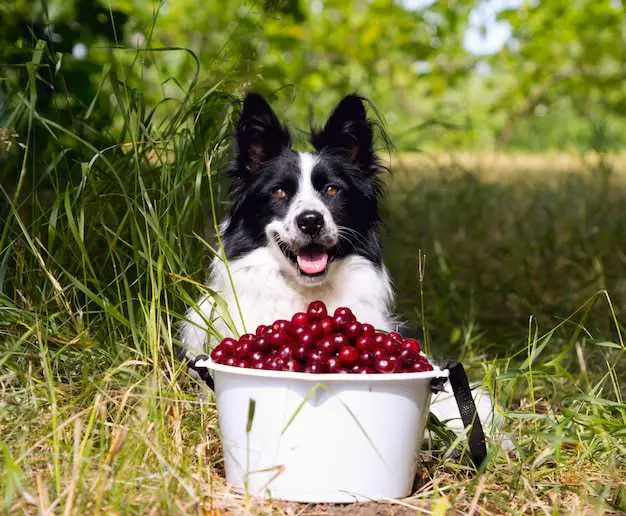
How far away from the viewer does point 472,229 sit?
19.6 ft

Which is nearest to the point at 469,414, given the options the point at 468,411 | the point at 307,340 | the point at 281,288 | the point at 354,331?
the point at 468,411

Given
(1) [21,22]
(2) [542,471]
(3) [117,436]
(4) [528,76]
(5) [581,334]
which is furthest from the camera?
(4) [528,76]

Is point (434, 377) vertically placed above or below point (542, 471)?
above

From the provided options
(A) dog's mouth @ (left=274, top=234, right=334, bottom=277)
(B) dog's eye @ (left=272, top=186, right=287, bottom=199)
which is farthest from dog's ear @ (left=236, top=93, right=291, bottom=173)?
(A) dog's mouth @ (left=274, top=234, right=334, bottom=277)

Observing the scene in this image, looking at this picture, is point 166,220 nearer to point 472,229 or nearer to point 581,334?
point 581,334

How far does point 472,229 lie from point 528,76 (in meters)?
3.34

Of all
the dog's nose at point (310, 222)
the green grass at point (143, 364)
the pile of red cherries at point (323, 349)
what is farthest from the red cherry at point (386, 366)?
the dog's nose at point (310, 222)

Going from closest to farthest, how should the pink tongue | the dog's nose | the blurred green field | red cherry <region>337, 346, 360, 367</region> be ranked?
the blurred green field < red cherry <region>337, 346, 360, 367</region> < the dog's nose < the pink tongue

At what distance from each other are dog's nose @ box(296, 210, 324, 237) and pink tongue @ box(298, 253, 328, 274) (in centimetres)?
12

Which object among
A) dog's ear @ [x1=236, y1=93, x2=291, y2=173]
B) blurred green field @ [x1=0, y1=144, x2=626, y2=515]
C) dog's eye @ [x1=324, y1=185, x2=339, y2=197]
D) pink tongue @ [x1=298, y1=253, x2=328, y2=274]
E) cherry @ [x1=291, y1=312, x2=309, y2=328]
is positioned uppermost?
dog's ear @ [x1=236, y1=93, x2=291, y2=173]

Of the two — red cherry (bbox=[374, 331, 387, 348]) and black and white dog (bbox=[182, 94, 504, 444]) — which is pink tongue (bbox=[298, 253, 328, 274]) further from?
red cherry (bbox=[374, 331, 387, 348])

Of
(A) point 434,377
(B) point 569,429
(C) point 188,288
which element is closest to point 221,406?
(A) point 434,377

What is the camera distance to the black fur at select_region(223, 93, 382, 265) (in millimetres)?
3158

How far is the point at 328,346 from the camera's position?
222cm
